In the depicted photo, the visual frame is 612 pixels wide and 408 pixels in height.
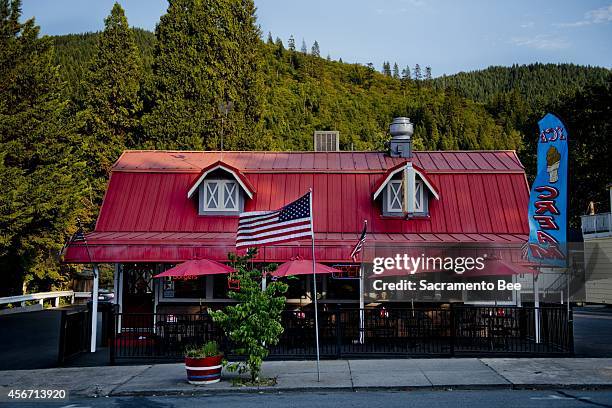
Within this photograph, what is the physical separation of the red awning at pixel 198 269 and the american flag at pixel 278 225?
10.6 ft

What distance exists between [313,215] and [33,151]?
805 inches

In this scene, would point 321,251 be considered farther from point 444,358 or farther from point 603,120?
point 603,120

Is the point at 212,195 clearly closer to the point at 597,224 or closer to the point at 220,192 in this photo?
the point at 220,192

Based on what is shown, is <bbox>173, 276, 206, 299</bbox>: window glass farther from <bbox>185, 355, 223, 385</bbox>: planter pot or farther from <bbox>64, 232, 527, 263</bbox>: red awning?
<bbox>185, 355, 223, 385</bbox>: planter pot

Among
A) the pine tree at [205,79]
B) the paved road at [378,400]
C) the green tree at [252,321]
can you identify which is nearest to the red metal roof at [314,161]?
the green tree at [252,321]

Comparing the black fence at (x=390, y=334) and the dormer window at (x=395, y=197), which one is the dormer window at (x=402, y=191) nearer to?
the dormer window at (x=395, y=197)

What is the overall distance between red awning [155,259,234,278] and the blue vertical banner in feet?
28.0

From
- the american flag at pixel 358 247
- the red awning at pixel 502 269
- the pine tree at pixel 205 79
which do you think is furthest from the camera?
the pine tree at pixel 205 79

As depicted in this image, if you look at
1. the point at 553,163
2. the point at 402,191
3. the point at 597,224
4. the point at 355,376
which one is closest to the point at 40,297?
the point at 402,191

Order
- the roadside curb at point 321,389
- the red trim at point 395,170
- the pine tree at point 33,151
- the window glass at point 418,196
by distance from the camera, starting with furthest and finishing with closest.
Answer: the pine tree at point 33,151 → the window glass at point 418,196 → the red trim at point 395,170 → the roadside curb at point 321,389

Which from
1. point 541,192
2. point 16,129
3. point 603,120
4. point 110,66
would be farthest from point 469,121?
point 541,192

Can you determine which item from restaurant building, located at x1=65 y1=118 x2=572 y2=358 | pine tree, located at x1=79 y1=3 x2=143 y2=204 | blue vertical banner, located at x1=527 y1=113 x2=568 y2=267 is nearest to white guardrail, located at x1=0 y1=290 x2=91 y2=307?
pine tree, located at x1=79 y1=3 x2=143 y2=204

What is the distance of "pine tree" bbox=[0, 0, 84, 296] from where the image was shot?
33.0 metres

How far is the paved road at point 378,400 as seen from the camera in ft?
35.8
